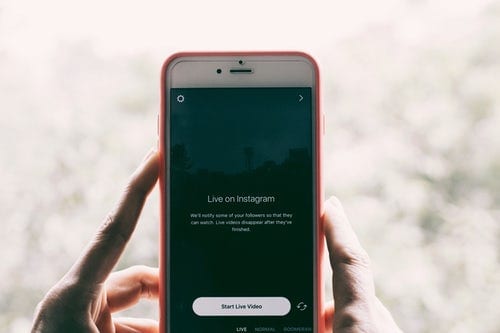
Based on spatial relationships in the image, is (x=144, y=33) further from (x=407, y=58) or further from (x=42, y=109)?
(x=407, y=58)

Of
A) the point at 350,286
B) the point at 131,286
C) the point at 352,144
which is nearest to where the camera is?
the point at 350,286

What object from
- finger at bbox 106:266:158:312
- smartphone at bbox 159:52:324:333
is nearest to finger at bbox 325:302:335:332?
smartphone at bbox 159:52:324:333

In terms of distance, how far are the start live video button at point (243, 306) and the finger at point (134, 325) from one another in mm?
131

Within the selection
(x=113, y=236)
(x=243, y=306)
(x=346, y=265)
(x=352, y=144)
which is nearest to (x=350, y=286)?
(x=346, y=265)

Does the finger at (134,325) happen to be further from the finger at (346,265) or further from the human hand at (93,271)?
the finger at (346,265)

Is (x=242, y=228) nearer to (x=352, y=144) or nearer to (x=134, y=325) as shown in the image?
(x=134, y=325)

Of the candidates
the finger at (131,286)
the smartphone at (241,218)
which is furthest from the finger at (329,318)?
the finger at (131,286)

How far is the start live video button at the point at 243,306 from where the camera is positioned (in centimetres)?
68

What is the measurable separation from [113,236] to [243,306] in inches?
6.5

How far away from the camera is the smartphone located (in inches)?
Result: 27.0

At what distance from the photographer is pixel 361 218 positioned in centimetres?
112

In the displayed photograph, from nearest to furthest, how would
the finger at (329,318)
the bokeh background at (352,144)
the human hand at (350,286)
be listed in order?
the human hand at (350,286), the finger at (329,318), the bokeh background at (352,144)

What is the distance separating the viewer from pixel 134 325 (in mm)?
783

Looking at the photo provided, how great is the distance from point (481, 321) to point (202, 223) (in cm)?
68
